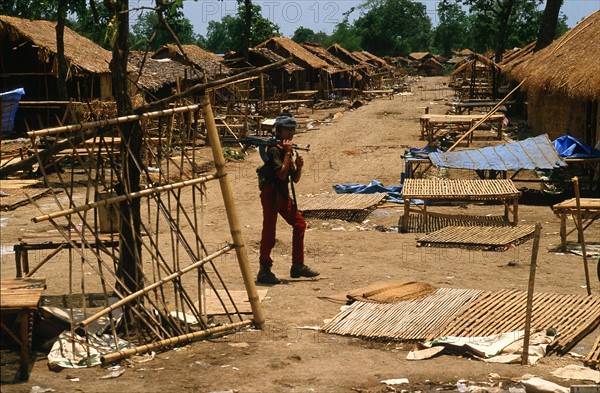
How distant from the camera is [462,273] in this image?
357 inches

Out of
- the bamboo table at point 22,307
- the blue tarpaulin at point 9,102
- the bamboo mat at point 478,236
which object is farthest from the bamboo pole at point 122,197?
Answer: the blue tarpaulin at point 9,102

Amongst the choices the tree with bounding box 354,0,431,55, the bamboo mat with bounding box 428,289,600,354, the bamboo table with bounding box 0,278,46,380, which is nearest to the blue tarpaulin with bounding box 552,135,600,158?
the bamboo mat with bounding box 428,289,600,354

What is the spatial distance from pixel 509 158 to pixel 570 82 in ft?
9.51

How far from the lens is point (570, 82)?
16.0 metres

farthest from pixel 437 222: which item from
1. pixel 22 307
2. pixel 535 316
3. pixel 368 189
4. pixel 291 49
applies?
pixel 291 49

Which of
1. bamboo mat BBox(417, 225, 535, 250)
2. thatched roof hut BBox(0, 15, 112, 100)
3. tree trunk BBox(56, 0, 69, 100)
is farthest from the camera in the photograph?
thatched roof hut BBox(0, 15, 112, 100)

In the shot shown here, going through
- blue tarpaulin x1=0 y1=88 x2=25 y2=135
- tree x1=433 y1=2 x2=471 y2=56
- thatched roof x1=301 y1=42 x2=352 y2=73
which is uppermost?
tree x1=433 y1=2 x2=471 y2=56

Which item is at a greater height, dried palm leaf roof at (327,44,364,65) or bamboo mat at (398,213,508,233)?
dried palm leaf roof at (327,44,364,65)

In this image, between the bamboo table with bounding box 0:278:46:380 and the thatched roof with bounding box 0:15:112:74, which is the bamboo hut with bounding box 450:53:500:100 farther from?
the bamboo table with bounding box 0:278:46:380

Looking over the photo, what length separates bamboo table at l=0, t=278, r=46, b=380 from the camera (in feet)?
17.5

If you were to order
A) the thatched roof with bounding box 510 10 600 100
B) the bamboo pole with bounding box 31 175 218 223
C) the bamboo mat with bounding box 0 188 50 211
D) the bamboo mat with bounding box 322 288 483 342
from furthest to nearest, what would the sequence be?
1. the thatched roof with bounding box 510 10 600 100
2. the bamboo mat with bounding box 0 188 50 211
3. the bamboo mat with bounding box 322 288 483 342
4. the bamboo pole with bounding box 31 175 218 223

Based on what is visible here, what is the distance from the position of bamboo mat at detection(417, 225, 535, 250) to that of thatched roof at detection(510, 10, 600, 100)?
469 cm

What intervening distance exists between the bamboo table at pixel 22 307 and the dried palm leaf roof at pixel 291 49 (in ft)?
112

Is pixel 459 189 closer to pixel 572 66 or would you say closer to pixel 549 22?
pixel 572 66
